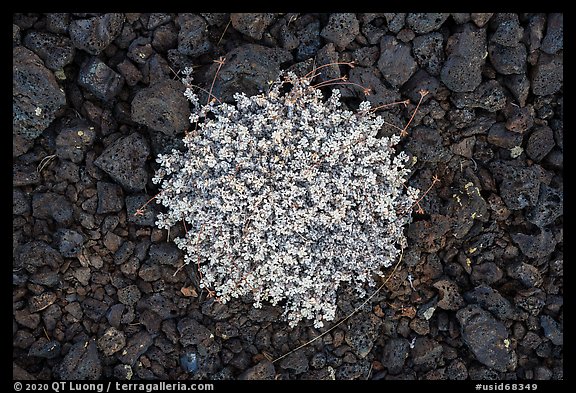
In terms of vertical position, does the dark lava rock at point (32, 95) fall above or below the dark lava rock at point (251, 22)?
below

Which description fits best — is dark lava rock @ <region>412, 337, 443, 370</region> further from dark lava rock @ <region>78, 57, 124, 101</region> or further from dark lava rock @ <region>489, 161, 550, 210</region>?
dark lava rock @ <region>78, 57, 124, 101</region>

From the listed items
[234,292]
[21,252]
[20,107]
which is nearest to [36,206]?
[21,252]

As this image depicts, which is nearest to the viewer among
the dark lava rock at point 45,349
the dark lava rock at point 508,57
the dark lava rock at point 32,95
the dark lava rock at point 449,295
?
the dark lava rock at point 32,95

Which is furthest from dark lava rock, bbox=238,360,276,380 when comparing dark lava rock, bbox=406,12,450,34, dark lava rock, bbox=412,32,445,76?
dark lava rock, bbox=406,12,450,34

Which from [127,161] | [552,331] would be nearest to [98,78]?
[127,161]

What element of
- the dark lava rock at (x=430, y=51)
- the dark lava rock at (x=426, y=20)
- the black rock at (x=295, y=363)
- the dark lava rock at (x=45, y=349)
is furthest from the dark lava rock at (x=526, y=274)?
the dark lava rock at (x=45, y=349)

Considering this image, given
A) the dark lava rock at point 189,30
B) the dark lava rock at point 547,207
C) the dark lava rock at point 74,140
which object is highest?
the dark lava rock at point 189,30

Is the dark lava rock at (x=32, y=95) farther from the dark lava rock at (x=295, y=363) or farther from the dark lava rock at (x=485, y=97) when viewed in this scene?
the dark lava rock at (x=485, y=97)
